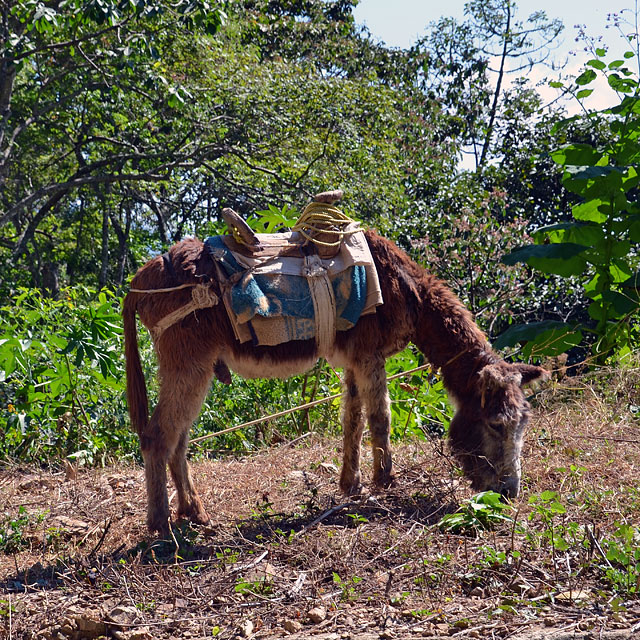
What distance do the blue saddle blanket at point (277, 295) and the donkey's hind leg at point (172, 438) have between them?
1.33 feet

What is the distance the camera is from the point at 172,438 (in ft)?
13.8

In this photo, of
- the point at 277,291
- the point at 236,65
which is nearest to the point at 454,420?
the point at 277,291

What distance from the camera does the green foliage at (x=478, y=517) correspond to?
375 cm

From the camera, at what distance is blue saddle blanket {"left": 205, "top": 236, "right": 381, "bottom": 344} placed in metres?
4.21

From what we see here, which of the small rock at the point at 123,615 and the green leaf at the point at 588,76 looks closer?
the small rock at the point at 123,615

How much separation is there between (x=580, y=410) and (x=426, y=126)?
35.1 feet

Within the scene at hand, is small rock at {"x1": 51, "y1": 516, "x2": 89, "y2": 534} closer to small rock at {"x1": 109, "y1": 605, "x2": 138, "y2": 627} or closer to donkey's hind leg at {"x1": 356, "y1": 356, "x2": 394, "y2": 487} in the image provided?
small rock at {"x1": 109, "y1": 605, "x2": 138, "y2": 627}

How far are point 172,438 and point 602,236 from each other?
3.62 metres

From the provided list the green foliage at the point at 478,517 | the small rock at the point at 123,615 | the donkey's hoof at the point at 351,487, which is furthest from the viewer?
→ the donkey's hoof at the point at 351,487

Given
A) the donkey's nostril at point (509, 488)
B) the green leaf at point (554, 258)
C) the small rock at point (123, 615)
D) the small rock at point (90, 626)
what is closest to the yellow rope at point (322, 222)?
the green leaf at point (554, 258)

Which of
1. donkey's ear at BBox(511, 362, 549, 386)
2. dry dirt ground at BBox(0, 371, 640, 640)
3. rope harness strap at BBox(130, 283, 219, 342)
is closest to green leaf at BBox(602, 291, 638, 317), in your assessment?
dry dirt ground at BBox(0, 371, 640, 640)

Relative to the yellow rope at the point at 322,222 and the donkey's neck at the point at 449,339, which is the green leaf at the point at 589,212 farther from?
the yellow rope at the point at 322,222

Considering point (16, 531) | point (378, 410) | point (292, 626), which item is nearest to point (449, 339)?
point (378, 410)

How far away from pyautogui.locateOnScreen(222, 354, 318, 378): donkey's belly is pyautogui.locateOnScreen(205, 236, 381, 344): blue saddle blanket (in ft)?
0.60
